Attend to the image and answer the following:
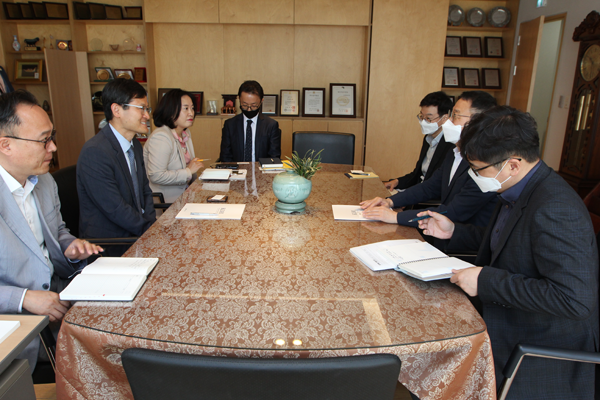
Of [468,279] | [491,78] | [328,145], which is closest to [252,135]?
[328,145]

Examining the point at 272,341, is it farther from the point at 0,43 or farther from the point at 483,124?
the point at 0,43

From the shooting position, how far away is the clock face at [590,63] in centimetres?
403

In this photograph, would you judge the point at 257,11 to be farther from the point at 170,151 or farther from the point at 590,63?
the point at 590,63

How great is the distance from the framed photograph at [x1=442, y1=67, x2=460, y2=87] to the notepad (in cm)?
492

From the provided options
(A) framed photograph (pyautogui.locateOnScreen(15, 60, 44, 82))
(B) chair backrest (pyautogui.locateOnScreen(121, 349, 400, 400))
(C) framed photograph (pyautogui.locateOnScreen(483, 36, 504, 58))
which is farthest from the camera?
(C) framed photograph (pyautogui.locateOnScreen(483, 36, 504, 58))

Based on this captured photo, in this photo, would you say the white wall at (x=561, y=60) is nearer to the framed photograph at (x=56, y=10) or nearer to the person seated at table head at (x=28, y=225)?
the person seated at table head at (x=28, y=225)

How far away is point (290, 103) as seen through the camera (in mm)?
5215

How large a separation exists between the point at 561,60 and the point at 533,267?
15.1ft

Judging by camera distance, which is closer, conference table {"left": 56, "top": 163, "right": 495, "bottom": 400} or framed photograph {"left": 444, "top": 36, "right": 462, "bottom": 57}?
conference table {"left": 56, "top": 163, "right": 495, "bottom": 400}

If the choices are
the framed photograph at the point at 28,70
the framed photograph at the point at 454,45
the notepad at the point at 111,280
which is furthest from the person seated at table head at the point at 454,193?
the framed photograph at the point at 28,70

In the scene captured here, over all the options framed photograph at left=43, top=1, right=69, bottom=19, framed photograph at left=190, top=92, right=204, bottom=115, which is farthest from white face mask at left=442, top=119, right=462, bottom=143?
framed photograph at left=43, top=1, right=69, bottom=19

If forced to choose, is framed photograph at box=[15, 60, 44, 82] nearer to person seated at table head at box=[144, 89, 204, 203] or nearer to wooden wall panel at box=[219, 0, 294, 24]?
wooden wall panel at box=[219, 0, 294, 24]

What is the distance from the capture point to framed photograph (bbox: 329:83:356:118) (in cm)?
513

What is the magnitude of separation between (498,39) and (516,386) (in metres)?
5.21
